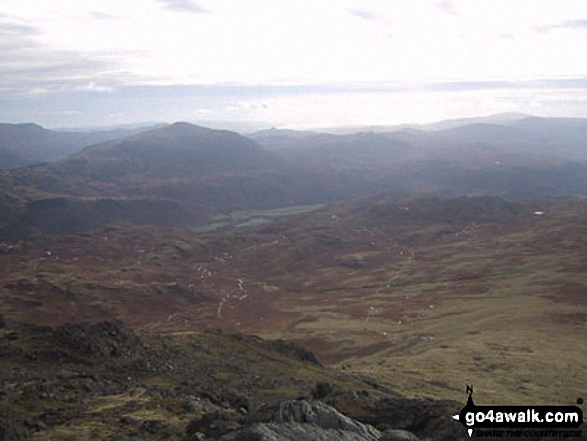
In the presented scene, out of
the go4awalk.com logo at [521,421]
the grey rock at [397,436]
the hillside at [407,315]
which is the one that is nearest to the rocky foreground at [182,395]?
the grey rock at [397,436]

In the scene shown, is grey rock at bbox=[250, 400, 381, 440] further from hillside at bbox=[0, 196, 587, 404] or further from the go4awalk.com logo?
hillside at bbox=[0, 196, 587, 404]

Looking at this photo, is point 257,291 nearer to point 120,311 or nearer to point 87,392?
point 120,311

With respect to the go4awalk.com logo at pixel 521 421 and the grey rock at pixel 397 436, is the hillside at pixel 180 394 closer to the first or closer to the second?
the grey rock at pixel 397 436

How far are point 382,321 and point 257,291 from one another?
65909 millimetres

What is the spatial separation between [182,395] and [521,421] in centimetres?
2822

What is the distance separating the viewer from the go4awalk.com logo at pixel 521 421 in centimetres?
2742

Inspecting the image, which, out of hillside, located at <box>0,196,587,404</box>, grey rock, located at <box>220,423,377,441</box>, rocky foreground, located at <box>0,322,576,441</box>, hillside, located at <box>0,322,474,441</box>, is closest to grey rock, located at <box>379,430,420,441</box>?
rocky foreground, located at <box>0,322,576,441</box>

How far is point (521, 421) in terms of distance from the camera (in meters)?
29.1

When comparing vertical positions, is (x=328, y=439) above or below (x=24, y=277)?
above

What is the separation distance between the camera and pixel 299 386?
57094 mm

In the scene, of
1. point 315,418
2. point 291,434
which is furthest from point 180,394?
point 291,434

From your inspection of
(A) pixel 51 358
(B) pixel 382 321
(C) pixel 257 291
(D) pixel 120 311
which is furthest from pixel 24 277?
(A) pixel 51 358

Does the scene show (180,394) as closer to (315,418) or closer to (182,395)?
(182,395)

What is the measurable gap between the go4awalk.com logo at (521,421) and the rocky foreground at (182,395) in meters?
2.35
